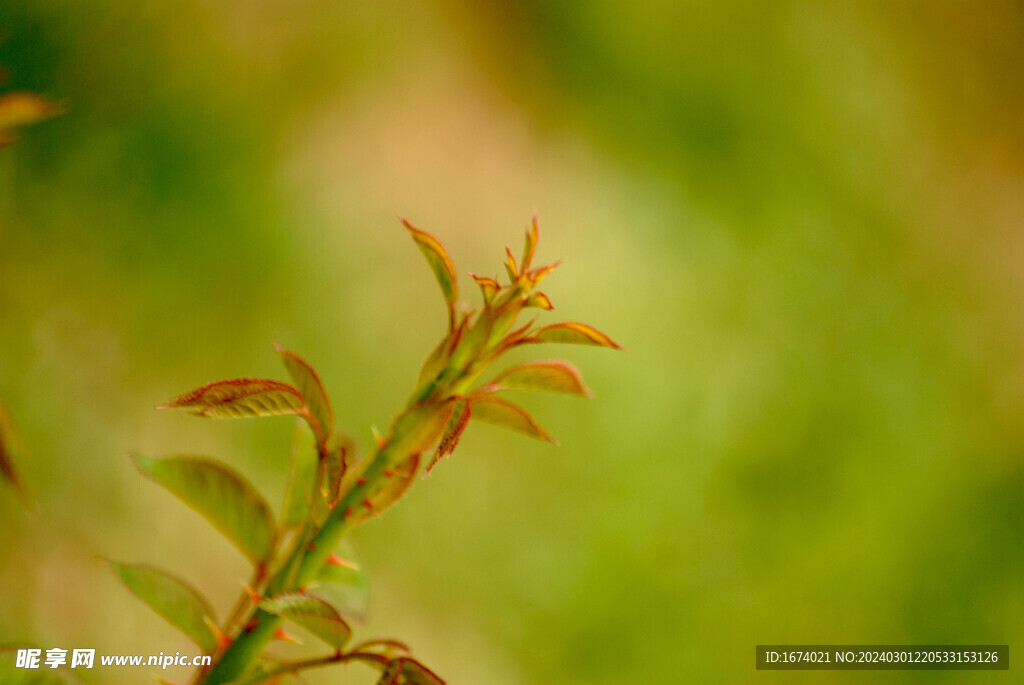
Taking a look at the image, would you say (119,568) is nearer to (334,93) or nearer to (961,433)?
(334,93)

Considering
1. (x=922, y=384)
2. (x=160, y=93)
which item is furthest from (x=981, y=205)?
(x=160, y=93)

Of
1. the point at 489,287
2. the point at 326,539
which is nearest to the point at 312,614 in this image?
the point at 326,539

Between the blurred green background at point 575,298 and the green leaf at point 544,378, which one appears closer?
the green leaf at point 544,378

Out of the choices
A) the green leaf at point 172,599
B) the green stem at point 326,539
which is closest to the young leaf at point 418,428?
the green stem at point 326,539

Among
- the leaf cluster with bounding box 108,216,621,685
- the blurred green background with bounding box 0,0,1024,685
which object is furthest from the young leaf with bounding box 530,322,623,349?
the blurred green background with bounding box 0,0,1024,685

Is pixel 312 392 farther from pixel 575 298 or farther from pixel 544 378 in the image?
pixel 575 298

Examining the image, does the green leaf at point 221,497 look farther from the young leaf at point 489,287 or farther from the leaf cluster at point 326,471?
the young leaf at point 489,287
